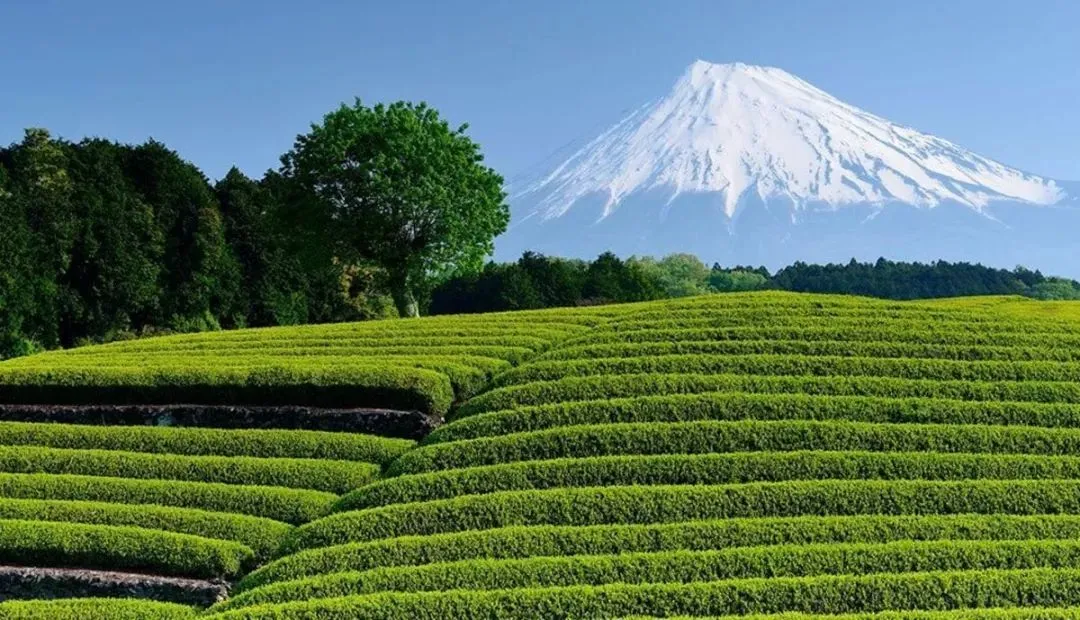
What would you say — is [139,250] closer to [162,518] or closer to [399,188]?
[399,188]

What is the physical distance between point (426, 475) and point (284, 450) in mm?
3576

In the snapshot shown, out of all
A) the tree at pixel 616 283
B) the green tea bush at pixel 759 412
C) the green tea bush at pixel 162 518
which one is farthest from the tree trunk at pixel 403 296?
the tree at pixel 616 283

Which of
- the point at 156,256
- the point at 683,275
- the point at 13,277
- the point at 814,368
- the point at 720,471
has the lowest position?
the point at 720,471

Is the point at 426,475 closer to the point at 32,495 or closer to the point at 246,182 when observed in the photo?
the point at 32,495

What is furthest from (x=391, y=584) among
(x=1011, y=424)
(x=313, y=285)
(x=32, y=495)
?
(x=313, y=285)

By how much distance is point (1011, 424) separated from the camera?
15.4 metres

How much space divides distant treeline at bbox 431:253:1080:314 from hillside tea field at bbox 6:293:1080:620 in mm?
41945

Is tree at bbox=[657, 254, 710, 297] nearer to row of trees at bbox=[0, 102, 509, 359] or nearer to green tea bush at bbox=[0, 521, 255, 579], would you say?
row of trees at bbox=[0, 102, 509, 359]

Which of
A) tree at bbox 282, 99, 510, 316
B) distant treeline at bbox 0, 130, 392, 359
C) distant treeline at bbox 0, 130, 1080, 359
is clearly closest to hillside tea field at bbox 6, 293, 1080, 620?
tree at bbox 282, 99, 510, 316

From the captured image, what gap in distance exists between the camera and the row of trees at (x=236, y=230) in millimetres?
34344

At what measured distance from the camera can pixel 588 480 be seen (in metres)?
13.7

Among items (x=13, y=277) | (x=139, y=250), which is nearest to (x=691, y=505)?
(x=13, y=277)

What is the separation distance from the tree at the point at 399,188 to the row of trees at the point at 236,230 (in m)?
0.05

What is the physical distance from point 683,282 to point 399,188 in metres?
64.7
